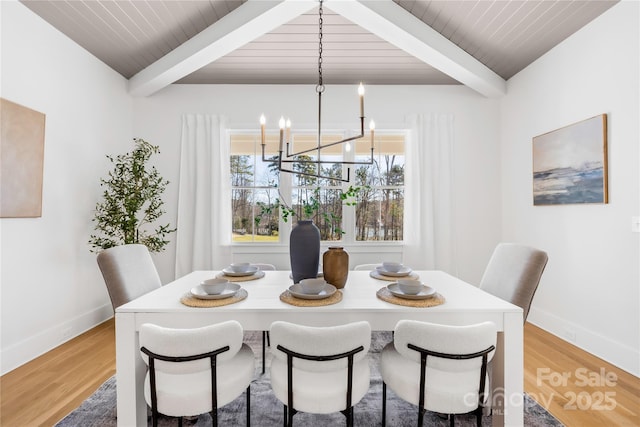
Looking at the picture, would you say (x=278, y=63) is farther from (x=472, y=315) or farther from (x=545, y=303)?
(x=545, y=303)

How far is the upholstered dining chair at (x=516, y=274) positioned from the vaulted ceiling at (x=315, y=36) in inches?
81.3

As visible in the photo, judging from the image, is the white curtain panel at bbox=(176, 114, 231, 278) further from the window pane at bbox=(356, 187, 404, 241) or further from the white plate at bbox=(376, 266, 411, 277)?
the white plate at bbox=(376, 266, 411, 277)

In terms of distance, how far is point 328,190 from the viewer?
3787 mm

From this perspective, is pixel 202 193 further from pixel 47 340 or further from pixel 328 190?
pixel 47 340

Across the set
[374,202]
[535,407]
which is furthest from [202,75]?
[535,407]

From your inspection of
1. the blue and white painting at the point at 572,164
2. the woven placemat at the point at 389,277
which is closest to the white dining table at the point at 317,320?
the woven placemat at the point at 389,277

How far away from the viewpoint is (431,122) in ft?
11.9

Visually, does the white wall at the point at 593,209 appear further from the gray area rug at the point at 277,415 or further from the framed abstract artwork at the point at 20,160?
the framed abstract artwork at the point at 20,160

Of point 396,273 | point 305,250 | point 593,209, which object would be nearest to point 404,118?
point 593,209

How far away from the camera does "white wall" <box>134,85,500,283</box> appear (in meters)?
3.64

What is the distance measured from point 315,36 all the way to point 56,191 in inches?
110

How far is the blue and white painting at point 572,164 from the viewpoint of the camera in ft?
7.77

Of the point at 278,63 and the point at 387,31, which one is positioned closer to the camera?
the point at 387,31

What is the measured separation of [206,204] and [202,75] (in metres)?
1.52
